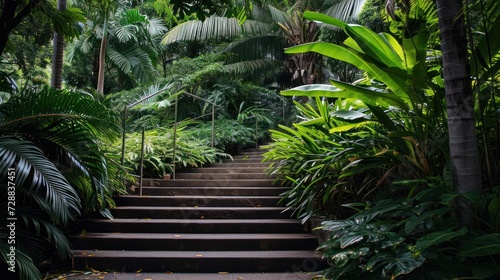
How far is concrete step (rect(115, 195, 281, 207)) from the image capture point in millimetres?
4625

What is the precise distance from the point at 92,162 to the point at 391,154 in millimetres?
2607

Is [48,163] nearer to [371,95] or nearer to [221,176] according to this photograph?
[371,95]

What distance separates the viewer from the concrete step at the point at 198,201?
4.62 meters

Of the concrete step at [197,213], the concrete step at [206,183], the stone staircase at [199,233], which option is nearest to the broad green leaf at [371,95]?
the stone staircase at [199,233]

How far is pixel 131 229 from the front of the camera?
4008 mm

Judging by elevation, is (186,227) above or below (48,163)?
below

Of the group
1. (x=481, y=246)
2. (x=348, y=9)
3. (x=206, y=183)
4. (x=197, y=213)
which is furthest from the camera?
(x=348, y=9)

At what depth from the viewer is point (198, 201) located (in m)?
4.64

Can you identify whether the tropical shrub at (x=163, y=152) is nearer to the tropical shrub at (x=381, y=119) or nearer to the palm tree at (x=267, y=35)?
the tropical shrub at (x=381, y=119)

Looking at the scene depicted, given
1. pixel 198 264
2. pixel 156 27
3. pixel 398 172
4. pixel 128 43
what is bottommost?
pixel 198 264

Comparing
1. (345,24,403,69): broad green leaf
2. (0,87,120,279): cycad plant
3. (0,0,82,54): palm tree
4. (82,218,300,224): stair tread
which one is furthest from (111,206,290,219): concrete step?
(345,24,403,69): broad green leaf

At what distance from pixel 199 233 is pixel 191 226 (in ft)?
0.36

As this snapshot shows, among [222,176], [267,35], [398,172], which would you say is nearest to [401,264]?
[398,172]

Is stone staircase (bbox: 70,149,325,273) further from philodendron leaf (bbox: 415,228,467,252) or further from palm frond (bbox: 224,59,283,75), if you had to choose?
palm frond (bbox: 224,59,283,75)
